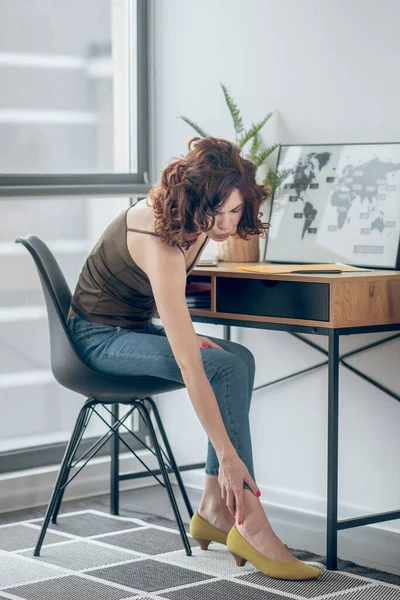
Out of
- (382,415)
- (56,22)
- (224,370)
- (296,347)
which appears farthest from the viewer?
(56,22)

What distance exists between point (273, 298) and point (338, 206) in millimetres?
445

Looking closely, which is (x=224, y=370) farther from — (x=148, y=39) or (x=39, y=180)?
(x=148, y=39)

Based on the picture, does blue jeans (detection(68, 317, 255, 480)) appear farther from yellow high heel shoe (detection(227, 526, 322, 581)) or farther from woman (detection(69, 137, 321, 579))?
yellow high heel shoe (detection(227, 526, 322, 581))

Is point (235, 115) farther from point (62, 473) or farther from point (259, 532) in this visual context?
point (259, 532)

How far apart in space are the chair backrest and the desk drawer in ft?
1.58

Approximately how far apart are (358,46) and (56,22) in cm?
115

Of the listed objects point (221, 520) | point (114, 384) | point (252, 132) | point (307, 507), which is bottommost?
point (307, 507)

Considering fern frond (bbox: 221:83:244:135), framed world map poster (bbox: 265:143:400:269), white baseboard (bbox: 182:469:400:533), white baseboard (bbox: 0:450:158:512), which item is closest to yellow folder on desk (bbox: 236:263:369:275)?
framed world map poster (bbox: 265:143:400:269)

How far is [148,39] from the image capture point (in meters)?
3.83

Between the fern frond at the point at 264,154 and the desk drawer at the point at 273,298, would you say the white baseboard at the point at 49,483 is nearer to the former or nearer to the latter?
the desk drawer at the point at 273,298

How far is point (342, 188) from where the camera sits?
312 cm

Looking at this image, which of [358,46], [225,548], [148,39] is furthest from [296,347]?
[148,39]

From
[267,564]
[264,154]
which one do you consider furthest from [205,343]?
[264,154]

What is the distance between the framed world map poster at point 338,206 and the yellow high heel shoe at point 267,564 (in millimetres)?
918
